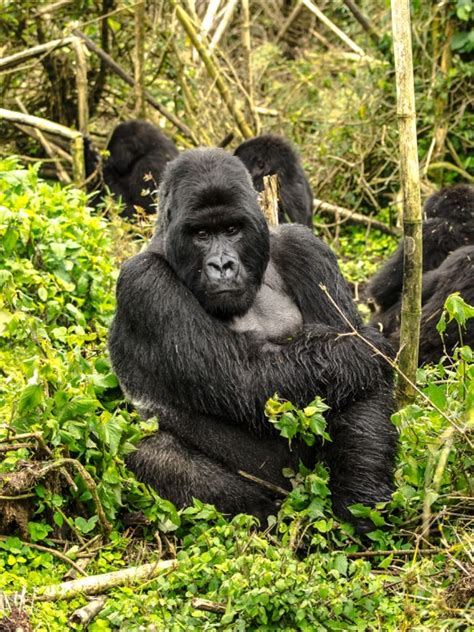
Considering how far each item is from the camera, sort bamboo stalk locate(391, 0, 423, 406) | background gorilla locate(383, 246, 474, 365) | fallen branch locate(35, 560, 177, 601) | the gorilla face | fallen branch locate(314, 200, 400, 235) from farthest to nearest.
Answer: fallen branch locate(314, 200, 400, 235)
the gorilla face
background gorilla locate(383, 246, 474, 365)
bamboo stalk locate(391, 0, 423, 406)
fallen branch locate(35, 560, 177, 601)

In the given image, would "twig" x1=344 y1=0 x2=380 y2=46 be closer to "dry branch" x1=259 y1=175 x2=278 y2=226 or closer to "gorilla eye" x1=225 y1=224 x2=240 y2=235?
"dry branch" x1=259 y1=175 x2=278 y2=226

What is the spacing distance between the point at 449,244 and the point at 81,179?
10.2 feet

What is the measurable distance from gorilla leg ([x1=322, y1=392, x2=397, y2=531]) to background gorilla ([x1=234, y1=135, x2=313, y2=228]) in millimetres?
4723

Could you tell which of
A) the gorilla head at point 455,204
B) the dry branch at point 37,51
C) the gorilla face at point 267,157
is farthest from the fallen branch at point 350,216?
the dry branch at point 37,51

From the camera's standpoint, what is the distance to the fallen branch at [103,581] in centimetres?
336

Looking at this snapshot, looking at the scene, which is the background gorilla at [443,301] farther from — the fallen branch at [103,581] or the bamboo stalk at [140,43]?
the bamboo stalk at [140,43]

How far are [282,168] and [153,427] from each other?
5172 mm

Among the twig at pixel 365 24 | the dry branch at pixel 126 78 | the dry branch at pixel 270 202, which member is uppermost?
the twig at pixel 365 24

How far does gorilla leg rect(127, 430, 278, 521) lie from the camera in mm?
4094

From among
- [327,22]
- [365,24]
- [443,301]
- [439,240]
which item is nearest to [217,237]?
[443,301]

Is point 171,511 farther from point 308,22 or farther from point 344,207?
point 308,22

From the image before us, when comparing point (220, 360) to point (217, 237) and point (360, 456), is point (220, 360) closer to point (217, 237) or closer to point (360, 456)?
point (217, 237)

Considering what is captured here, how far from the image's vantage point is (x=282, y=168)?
892cm

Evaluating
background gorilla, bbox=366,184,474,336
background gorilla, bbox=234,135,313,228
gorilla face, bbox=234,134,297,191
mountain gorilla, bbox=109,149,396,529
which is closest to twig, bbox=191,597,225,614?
mountain gorilla, bbox=109,149,396,529
